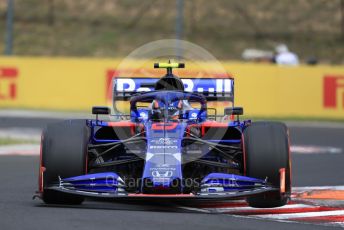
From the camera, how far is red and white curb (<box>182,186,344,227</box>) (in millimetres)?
10266

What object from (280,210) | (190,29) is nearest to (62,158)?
(280,210)

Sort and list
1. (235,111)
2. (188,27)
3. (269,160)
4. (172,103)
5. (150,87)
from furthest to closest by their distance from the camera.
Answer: (188,27) → (150,87) → (172,103) → (235,111) → (269,160)

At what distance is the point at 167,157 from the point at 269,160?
1.12 m

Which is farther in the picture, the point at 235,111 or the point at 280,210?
the point at 235,111

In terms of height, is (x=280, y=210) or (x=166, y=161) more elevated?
(x=166, y=161)

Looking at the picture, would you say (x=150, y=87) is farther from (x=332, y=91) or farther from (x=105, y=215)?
(x=332, y=91)

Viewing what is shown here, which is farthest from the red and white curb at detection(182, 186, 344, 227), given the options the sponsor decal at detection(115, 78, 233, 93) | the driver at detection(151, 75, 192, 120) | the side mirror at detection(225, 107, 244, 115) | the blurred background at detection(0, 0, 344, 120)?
the blurred background at detection(0, 0, 344, 120)

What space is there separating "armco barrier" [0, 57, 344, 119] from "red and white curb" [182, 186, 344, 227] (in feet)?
52.2

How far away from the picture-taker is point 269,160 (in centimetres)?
1078

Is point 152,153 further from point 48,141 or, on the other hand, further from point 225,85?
point 225,85

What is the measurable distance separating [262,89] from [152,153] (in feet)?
59.6

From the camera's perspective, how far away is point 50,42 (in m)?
39.6

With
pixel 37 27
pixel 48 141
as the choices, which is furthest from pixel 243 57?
pixel 48 141

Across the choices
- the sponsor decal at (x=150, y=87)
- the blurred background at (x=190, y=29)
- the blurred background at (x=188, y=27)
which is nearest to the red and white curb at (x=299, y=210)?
the sponsor decal at (x=150, y=87)
